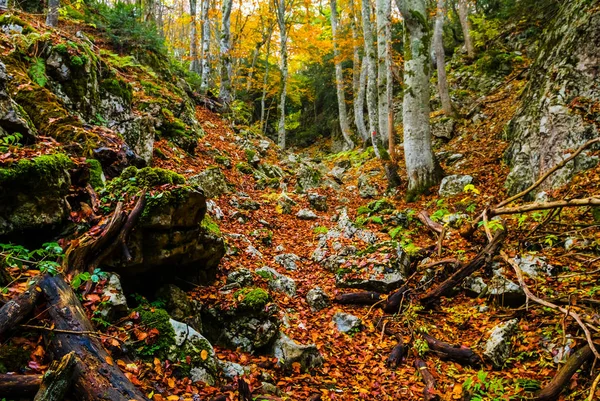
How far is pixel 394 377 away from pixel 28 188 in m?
4.48

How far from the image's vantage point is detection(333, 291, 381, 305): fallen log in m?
5.58

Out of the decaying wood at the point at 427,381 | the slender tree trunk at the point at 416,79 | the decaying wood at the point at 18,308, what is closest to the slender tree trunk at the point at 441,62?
the slender tree trunk at the point at 416,79

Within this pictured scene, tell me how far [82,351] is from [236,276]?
2.70 m

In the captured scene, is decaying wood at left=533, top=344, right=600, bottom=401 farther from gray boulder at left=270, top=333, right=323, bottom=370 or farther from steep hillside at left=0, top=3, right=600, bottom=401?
gray boulder at left=270, top=333, right=323, bottom=370

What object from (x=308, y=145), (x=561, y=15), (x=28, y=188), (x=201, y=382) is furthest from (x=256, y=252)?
(x=308, y=145)

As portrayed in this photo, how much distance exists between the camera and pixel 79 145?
4.70 meters

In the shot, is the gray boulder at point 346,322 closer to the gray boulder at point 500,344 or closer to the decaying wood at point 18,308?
the gray boulder at point 500,344

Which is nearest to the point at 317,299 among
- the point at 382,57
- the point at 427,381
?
the point at 427,381

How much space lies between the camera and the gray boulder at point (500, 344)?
398 cm

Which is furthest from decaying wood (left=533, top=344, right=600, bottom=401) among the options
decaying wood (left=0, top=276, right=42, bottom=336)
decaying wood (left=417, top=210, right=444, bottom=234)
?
decaying wood (left=0, top=276, right=42, bottom=336)

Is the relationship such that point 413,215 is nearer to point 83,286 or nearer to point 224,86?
point 83,286

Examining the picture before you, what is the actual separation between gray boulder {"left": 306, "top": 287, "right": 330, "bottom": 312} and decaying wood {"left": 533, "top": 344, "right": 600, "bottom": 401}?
9.74ft

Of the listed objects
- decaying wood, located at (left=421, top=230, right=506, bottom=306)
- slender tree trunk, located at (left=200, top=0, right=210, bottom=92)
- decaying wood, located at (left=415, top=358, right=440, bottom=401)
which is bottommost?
decaying wood, located at (left=415, top=358, right=440, bottom=401)

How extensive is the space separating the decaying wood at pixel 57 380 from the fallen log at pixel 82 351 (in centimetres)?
6
